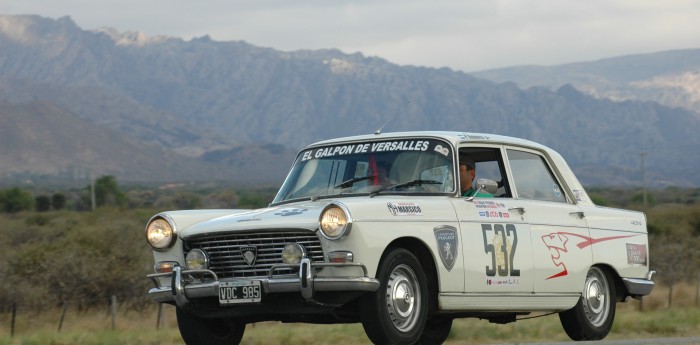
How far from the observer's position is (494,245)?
10414mm

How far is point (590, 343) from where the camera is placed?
35.8ft

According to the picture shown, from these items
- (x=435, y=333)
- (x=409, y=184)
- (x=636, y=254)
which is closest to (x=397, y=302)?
(x=409, y=184)

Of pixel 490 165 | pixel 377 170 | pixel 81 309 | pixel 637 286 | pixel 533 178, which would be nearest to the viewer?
pixel 377 170

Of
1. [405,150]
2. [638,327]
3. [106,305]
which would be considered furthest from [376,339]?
[106,305]

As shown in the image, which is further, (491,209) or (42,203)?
(42,203)

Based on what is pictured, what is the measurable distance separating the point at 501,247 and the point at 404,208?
48.8 inches

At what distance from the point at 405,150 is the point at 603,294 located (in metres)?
2.70

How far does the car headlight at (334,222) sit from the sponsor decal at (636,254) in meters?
4.09

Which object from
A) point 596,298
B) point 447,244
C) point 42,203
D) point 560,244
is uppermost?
point 42,203

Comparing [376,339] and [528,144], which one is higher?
[528,144]

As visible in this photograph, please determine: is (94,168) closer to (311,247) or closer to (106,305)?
(106,305)

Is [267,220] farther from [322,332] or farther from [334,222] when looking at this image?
[322,332]

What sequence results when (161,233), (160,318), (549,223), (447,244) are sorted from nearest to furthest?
(447,244)
(161,233)
(549,223)
(160,318)

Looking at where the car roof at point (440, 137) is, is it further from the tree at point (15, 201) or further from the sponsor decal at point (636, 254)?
the tree at point (15, 201)
